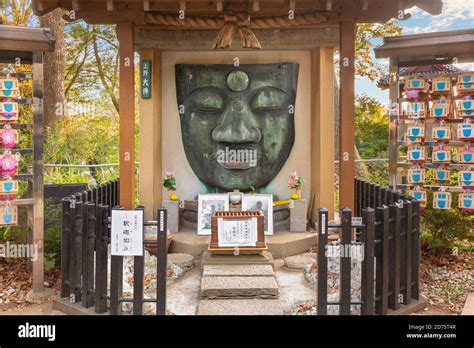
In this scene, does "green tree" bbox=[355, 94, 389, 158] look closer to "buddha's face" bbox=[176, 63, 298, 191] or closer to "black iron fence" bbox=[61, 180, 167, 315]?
"buddha's face" bbox=[176, 63, 298, 191]

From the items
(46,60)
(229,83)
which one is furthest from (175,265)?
(46,60)

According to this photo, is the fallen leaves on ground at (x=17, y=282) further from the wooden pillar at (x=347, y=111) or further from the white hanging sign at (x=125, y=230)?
the wooden pillar at (x=347, y=111)

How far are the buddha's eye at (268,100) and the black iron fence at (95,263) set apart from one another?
3813mm

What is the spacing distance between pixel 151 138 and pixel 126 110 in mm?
1616

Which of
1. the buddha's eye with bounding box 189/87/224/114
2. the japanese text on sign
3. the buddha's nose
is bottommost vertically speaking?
the buddha's nose

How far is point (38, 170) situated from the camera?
5.74 metres

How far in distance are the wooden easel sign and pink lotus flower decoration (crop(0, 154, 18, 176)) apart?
1.45 ft

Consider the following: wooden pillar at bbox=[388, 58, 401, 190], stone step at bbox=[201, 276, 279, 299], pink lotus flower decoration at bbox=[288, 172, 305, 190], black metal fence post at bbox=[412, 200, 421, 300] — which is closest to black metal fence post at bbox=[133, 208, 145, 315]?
stone step at bbox=[201, 276, 279, 299]

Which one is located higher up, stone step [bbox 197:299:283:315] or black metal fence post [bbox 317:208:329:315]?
black metal fence post [bbox 317:208:329:315]

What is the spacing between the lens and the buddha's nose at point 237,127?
7539mm

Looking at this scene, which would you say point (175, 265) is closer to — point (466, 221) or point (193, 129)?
point (193, 129)

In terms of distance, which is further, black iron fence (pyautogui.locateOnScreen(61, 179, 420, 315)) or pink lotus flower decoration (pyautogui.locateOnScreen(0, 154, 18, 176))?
pink lotus flower decoration (pyautogui.locateOnScreen(0, 154, 18, 176))

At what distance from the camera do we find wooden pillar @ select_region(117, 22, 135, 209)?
6.11 metres

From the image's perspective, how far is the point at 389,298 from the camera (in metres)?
4.68
